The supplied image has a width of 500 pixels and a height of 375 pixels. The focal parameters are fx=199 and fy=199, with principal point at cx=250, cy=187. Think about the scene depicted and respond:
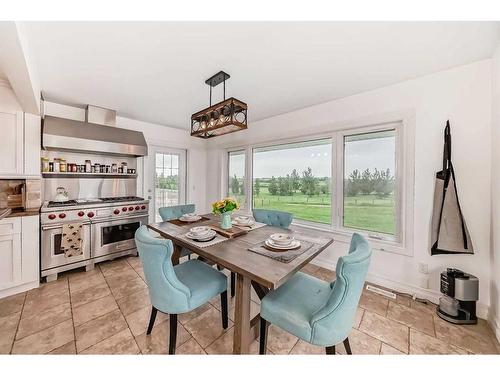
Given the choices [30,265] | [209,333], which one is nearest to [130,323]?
[209,333]

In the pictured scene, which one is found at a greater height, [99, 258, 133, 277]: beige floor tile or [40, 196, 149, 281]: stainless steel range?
[40, 196, 149, 281]: stainless steel range

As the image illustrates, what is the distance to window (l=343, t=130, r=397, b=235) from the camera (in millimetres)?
2486

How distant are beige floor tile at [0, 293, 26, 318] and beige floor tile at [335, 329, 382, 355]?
2.96m

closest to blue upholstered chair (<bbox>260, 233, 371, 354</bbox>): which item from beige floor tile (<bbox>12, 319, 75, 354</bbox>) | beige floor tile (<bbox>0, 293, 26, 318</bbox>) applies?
beige floor tile (<bbox>12, 319, 75, 354</bbox>)

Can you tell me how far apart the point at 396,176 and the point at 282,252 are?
6.17ft

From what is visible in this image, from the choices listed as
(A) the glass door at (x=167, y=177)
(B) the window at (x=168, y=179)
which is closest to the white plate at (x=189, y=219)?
(A) the glass door at (x=167, y=177)

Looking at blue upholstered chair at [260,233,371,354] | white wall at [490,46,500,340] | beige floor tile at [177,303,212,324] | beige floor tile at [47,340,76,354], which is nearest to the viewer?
blue upholstered chair at [260,233,371,354]

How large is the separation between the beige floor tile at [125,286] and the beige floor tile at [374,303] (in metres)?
2.47

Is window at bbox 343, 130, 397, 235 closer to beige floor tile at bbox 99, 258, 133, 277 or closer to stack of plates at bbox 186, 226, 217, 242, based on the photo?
stack of plates at bbox 186, 226, 217, 242

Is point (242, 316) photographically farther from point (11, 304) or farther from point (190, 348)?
point (11, 304)

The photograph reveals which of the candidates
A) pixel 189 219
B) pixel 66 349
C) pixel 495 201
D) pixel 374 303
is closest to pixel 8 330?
pixel 66 349

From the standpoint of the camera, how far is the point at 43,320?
1.78 metres

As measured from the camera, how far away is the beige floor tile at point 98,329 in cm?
154
